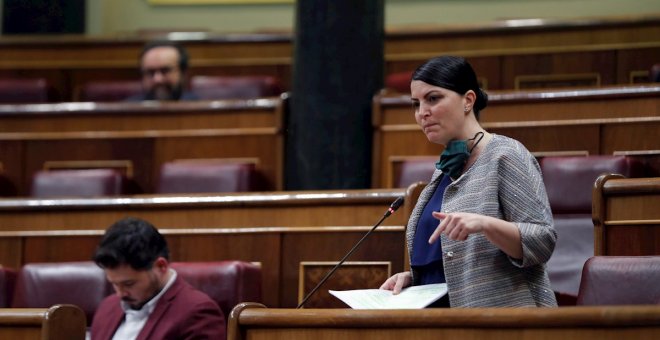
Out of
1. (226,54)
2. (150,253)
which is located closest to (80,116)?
(226,54)

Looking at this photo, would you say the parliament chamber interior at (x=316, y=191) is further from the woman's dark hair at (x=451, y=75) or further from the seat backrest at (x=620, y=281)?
the woman's dark hair at (x=451, y=75)

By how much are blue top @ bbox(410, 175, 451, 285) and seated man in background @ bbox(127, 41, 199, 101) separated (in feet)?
3.35

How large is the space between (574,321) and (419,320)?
0.32 feet

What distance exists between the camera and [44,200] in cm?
140

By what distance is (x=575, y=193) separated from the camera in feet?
4.22

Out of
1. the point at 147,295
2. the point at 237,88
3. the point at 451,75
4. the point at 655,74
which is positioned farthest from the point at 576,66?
the point at 451,75

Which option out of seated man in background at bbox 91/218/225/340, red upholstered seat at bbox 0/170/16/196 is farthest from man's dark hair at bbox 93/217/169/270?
red upholstered seat at bbox 0/170/16/196

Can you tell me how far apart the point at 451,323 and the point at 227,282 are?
0.46 metres

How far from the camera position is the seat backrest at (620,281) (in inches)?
33.5

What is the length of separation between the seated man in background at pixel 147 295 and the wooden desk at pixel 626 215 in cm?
36

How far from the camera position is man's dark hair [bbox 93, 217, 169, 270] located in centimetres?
106

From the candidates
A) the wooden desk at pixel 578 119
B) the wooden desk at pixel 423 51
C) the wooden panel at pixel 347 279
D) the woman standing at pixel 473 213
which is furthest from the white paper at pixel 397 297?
the wooden desk at pixel 423 51

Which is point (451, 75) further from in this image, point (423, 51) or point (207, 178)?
point (423, 51)

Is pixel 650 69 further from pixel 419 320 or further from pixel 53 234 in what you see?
pixel 419 320
